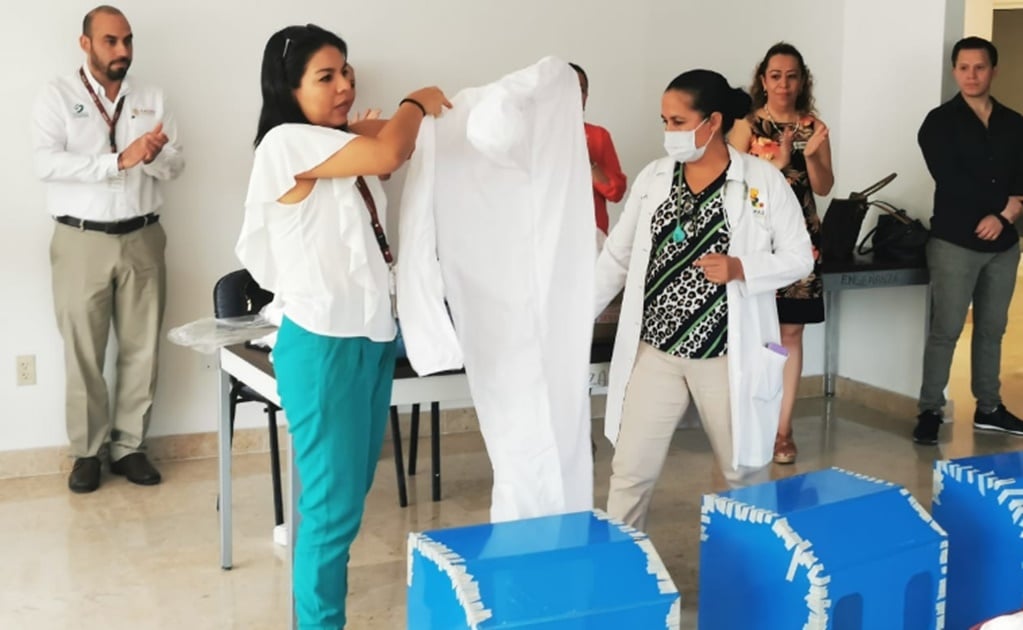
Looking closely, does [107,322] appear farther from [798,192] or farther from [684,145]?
[798,192]

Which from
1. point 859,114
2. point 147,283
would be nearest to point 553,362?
point 147,283

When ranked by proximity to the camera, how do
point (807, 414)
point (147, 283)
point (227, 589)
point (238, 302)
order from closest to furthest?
1. point (227, 589)
2. point (238, 302)
3. point (147, 283)
4. point (807, 414)

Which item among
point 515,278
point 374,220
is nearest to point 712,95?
point 515,278

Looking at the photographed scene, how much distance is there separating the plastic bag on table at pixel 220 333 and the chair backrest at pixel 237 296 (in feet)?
1.22

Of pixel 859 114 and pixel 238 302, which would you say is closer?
pixel 238 302

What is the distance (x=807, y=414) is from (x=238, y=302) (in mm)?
2955

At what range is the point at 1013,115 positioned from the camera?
500cm

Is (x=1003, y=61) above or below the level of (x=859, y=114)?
above

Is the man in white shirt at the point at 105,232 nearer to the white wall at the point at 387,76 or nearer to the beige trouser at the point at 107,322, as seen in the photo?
the beige trouser at the point at 107,322

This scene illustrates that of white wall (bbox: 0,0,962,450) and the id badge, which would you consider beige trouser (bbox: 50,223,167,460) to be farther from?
the id badge

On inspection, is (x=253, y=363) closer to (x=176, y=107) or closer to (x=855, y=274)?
(x=176, y=107)

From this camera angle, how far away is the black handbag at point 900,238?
5.20 meters

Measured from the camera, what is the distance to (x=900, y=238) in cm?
521

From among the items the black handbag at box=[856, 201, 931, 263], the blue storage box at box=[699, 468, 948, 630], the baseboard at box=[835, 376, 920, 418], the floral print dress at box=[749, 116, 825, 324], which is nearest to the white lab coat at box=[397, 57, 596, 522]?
the blue storage box at box=[699, 468, 948, 630]
